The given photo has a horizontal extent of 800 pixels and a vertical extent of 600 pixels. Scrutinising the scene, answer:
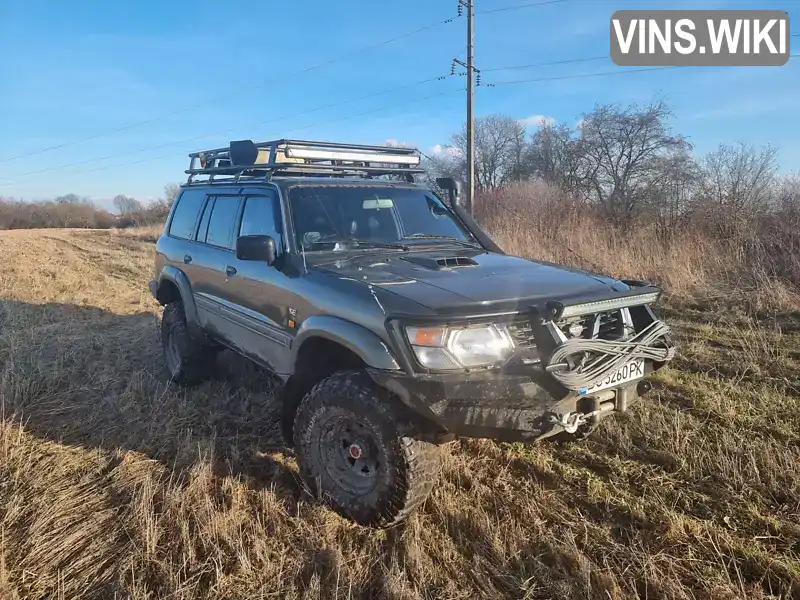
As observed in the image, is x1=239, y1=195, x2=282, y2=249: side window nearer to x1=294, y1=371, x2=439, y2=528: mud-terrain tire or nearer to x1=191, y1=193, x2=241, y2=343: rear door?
x1=191, y1=193, x2=241, y2=343: rear door

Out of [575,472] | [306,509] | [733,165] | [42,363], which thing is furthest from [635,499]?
[733,165]

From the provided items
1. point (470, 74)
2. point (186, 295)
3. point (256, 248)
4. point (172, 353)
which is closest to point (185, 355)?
point (172, 353)

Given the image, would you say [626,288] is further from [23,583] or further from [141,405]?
[141,405]

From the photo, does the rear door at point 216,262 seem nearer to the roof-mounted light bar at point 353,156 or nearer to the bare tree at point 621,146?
the roof-mounted light bar at point 353,156

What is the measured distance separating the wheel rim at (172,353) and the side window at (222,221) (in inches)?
43.5

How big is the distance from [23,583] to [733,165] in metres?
12.7

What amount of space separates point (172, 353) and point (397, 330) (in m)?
3.40

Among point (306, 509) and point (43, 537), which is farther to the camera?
point (306, 509)

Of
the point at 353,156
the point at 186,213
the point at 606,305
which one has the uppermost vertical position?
the point at 353,156

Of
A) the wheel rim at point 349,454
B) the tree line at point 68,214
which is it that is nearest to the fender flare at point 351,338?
the wheel rim at point 349,454

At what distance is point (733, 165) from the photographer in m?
10.8

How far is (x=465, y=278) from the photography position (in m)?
2.96

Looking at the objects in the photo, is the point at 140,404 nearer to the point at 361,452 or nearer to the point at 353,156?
the point at 361,452

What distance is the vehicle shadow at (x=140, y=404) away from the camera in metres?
3.50
